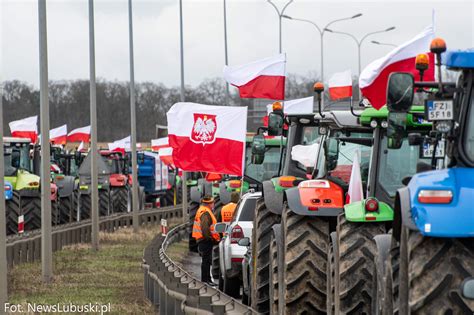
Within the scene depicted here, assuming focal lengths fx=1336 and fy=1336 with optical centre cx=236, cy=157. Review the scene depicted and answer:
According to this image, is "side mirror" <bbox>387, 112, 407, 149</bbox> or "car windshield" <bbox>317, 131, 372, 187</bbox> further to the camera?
"car windshield" <bbox>317, 131, 372, 187</bbox>

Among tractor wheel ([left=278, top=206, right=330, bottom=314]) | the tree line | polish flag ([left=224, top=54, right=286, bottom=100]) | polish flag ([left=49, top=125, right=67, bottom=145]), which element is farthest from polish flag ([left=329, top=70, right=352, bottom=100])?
the tree line

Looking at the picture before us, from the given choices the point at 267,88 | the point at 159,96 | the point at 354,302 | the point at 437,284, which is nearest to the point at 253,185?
the point at 267,88

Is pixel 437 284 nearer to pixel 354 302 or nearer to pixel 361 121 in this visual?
pixel 354 302

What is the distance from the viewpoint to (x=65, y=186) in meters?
43.1

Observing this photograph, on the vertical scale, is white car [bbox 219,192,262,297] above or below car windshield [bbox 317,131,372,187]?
below

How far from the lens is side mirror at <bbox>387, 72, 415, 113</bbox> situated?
9078 mm

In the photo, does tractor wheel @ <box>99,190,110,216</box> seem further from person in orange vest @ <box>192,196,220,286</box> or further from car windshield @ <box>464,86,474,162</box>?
car windshield @ <box>464,86,474,162</box>

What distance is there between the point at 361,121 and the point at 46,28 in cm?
1209

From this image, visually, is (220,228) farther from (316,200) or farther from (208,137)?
(316,200)

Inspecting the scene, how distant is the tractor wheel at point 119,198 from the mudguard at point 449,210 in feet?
145

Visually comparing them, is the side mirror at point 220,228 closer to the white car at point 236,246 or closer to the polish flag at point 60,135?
the white car at point 236,246

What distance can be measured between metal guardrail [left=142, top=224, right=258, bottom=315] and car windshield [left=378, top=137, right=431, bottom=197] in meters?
2.19

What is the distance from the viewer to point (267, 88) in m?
23.6

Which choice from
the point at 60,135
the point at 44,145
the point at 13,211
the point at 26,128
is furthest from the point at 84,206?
the point at 44,145
